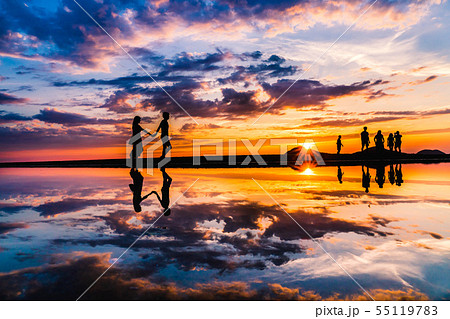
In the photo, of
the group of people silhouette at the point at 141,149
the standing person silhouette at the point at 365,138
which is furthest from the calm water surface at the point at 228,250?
the standing person silhouette at the point at 365,138

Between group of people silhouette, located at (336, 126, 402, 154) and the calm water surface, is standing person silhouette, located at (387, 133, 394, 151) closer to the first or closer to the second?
group of people silhouette, located at (336, 126, 402, 154)

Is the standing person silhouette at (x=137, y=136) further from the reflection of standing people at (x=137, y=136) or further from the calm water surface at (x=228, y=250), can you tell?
the calm water surface at (x=228, y=250)

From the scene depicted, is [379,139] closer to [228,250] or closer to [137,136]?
[137,136]

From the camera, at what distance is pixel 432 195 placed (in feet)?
26.2

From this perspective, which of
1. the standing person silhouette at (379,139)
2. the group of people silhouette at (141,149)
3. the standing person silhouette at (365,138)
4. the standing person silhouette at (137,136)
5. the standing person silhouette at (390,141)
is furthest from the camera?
the standing person silhouette at (390,141)

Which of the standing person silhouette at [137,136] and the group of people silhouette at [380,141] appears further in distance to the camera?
the group of people silhouette at [380,141]

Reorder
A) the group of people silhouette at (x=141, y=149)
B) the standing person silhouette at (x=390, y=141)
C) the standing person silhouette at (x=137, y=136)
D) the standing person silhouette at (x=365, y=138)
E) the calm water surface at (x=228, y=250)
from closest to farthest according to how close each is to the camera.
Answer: the calm water surface at (x=228, y=250) < the group of people silhouette at (x=141, y=149) < the standing person silhouette at (x=137, y=136) < the standing person silhouette at (x=365, y=138) < the standing person silhouette at (x=390, y=141)

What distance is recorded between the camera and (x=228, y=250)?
380 cm

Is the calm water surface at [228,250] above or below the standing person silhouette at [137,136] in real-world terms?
below

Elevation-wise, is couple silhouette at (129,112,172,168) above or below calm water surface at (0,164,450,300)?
above

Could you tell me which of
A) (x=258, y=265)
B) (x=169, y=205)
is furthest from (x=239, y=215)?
(x=258, y=265)

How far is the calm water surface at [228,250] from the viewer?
2.81 metres

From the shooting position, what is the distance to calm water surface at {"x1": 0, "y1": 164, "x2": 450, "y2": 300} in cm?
281

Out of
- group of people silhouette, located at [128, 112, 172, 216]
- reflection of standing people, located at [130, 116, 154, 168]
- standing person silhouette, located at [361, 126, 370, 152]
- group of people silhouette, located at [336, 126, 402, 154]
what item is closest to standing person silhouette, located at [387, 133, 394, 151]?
group of people silhouette, located at [336, 126, 402, 154]
